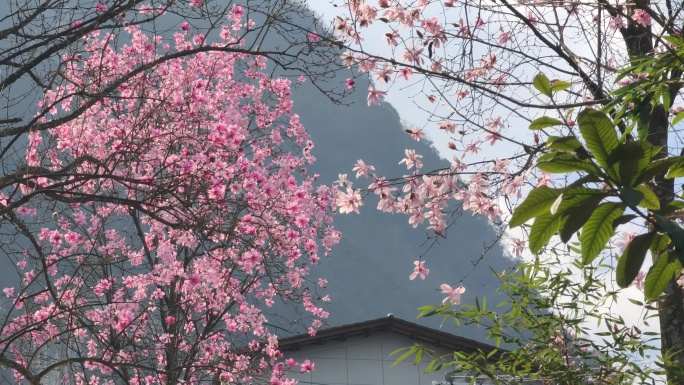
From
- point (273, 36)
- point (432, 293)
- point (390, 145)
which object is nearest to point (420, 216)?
point (432, 293)

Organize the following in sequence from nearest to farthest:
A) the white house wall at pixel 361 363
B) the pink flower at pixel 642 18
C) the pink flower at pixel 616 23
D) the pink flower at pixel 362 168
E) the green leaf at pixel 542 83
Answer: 1. the green leaf at pixel 542 83
2. the pink flower at pixel 642 18
3. the pink flower at pixel 616 23
4. the pink flower at pixel 362 168
5. the white house wall at pixel 361 363

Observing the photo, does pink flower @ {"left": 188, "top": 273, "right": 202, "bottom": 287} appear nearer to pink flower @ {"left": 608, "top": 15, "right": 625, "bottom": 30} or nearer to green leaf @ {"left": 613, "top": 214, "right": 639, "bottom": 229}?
pink flower @ {"left": 608, "top": 15, "right": 625, "bottom": 30}

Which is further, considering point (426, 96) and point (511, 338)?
point (426, 96)

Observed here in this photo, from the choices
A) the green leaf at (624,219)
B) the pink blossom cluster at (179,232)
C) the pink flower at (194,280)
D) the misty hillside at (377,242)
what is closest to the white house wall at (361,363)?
the pink blossom cluster at (179,232)

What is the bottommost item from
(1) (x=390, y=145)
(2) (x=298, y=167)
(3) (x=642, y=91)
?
(3) (x=642, y=91)

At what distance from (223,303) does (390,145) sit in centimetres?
8745

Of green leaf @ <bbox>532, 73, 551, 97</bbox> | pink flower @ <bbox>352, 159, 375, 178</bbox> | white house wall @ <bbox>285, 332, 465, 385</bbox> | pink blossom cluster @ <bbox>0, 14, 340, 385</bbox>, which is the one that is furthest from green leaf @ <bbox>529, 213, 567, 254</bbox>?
white house wall @ <bbox>285, 332, 465, 385</bbox>

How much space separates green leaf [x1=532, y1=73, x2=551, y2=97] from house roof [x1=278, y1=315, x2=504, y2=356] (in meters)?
14.0

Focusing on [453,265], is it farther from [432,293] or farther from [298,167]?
[298,167]

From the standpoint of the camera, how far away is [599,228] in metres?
1.78

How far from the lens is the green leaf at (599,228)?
1.76m

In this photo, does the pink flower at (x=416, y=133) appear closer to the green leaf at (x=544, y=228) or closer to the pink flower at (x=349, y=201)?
the pink flower at (x=349, y=201)

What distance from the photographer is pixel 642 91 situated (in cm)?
244

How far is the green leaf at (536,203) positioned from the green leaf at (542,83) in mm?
503
